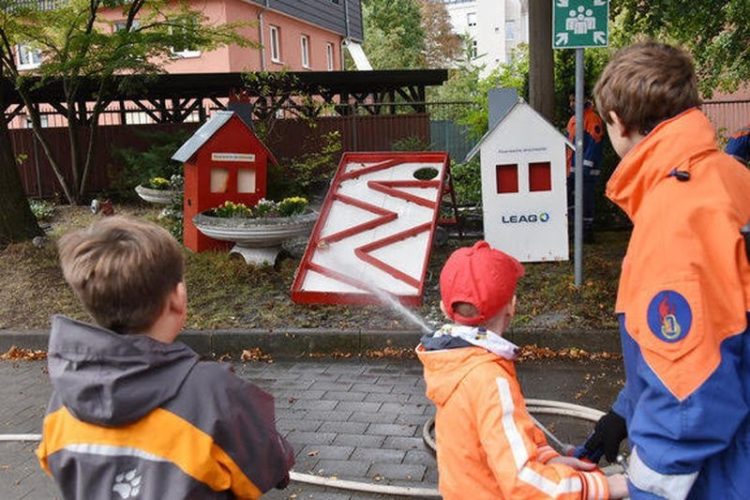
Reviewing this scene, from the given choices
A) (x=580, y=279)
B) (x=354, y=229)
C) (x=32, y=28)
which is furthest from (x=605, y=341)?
(x=32, y=28)

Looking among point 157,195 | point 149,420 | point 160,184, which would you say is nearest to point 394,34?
point 160,184

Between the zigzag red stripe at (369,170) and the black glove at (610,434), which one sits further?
the zigzag red stripe at (369,170)

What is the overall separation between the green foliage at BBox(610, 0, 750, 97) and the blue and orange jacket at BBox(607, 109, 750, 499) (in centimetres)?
853

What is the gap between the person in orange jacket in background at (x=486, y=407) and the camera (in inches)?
81.4

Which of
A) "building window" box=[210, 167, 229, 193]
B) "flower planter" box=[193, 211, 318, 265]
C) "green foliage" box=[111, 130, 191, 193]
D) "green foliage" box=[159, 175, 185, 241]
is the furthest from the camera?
"green foliage" box=[111, 130, 191, 193]

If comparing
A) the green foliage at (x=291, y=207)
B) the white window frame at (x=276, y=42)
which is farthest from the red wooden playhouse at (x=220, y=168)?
the white window frame at (x=276, y=42)

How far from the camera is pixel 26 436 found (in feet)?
17.3

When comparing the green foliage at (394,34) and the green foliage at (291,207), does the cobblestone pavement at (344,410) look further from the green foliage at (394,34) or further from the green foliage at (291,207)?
the green foliage at (394,34)

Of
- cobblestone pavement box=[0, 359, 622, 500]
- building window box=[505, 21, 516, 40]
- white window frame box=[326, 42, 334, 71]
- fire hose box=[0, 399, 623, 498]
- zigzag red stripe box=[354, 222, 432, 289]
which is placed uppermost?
building window box=[505, 21, 516, 40]

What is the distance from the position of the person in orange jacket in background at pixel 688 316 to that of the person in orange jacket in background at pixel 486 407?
10.0 inches

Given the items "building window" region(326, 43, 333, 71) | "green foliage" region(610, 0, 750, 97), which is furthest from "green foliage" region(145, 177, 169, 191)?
"building window" region(326, 43, 333, 71)

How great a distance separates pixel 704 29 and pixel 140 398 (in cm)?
1142

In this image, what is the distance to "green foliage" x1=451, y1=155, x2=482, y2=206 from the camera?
13055mm

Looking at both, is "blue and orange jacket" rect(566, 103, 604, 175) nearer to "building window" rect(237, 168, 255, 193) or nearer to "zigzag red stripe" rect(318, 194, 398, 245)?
"zigzag red stripe" rect(318, 194, 398, 245)
